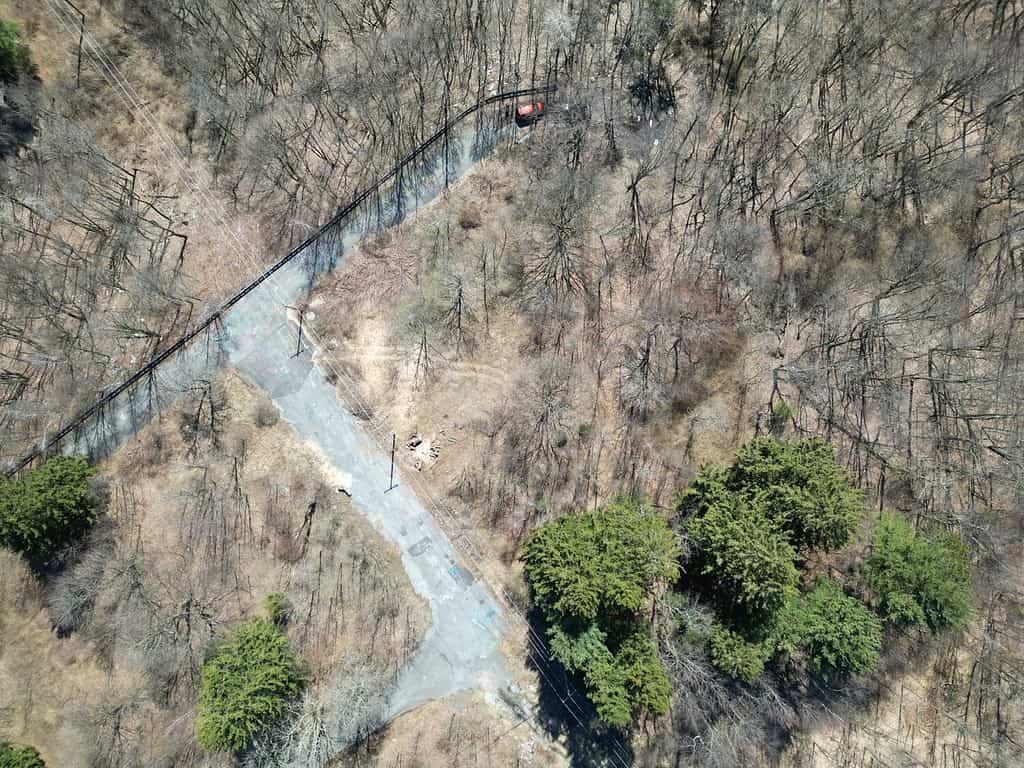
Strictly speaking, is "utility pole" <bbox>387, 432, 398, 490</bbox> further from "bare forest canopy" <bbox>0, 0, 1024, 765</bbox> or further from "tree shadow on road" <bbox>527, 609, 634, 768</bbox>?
"tree shadow on road" <bbox>527, 609, 634, 768</bbox>

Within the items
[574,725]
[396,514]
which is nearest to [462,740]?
[574,725]

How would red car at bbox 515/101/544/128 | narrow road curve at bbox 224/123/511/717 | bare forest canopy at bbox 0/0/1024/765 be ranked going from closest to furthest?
narrow road curve at bbox 224/123/511/717
bare forest canopy at bbox 0/0/1024/765
red car at bbox 515/101/544/128

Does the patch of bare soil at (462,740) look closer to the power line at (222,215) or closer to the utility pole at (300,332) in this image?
the power line at (222,215)

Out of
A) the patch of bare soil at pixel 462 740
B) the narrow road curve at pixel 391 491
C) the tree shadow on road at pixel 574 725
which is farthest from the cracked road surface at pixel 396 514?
the tree shadow on road at pixel 574 725

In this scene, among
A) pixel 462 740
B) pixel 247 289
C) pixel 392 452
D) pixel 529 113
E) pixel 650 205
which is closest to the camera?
pixel 462 740

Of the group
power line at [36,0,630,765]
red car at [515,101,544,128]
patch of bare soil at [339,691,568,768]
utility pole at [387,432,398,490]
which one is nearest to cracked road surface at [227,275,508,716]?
utility pole at [387,432,398,490]

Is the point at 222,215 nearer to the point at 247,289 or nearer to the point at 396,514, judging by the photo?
the point at 247,289
